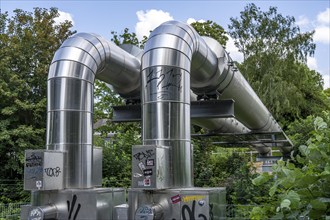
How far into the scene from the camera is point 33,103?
17094mm

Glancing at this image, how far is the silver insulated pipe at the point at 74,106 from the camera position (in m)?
5.54

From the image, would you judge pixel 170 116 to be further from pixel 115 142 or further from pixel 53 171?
pixel 115 142

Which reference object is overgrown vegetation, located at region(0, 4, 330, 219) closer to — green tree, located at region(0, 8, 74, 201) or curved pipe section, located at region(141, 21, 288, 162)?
green tree, located at region(0, 8, 74, 201)

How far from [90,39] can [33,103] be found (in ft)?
38.0

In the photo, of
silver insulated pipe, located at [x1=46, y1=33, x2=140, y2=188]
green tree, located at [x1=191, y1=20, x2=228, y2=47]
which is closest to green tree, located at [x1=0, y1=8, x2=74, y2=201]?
green tree, located at [x1=191, y1=20, x2=228, y2=47]

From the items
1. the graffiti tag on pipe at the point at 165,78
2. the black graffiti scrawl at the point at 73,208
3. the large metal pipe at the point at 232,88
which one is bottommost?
the black graffiti scrawl at the point at 73,208

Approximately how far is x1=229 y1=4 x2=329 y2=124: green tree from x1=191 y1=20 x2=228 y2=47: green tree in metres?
2.43

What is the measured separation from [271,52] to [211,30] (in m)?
4.50

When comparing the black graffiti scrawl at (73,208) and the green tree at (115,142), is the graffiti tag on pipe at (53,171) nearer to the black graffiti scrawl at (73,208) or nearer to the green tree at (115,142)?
the black graffiti scrawl at (73,208)

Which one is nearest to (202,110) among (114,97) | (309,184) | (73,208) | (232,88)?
(232,88)

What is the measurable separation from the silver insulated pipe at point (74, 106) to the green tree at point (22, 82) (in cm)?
1085

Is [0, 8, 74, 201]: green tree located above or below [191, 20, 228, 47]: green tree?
below

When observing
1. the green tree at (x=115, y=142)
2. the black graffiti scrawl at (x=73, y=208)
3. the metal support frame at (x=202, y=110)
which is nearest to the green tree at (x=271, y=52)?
→ the green tree at (x=115, y=142)

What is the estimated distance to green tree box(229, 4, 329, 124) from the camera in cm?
2612
